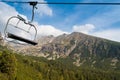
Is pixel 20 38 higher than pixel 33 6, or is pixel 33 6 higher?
pixel 33 6

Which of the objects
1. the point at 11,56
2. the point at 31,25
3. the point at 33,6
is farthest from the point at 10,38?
the point at 11,56

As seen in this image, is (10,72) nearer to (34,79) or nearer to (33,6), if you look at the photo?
(34,79)

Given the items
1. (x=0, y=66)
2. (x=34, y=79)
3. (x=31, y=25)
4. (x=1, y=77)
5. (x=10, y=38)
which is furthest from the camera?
(x=34, y=79)

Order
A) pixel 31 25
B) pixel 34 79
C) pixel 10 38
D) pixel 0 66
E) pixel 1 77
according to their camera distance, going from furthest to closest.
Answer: pixel 34 79 < pixel 0 66 < pixel 1 77 < pixel 31 25 < pixel 10 38

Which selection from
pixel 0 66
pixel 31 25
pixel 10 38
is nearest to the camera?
pixel 10 38

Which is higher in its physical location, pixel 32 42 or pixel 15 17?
pixel 15 17

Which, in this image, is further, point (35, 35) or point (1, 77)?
point (1, 77)

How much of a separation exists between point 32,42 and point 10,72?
419 ft

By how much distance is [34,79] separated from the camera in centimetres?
19625

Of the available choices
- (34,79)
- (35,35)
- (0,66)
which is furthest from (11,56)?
(35,35)

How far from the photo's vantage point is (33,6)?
16.3 meters

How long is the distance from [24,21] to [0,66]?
413ft

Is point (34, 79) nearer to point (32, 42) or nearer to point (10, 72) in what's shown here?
point (10, 72)

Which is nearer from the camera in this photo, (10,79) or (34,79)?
(10,79)
